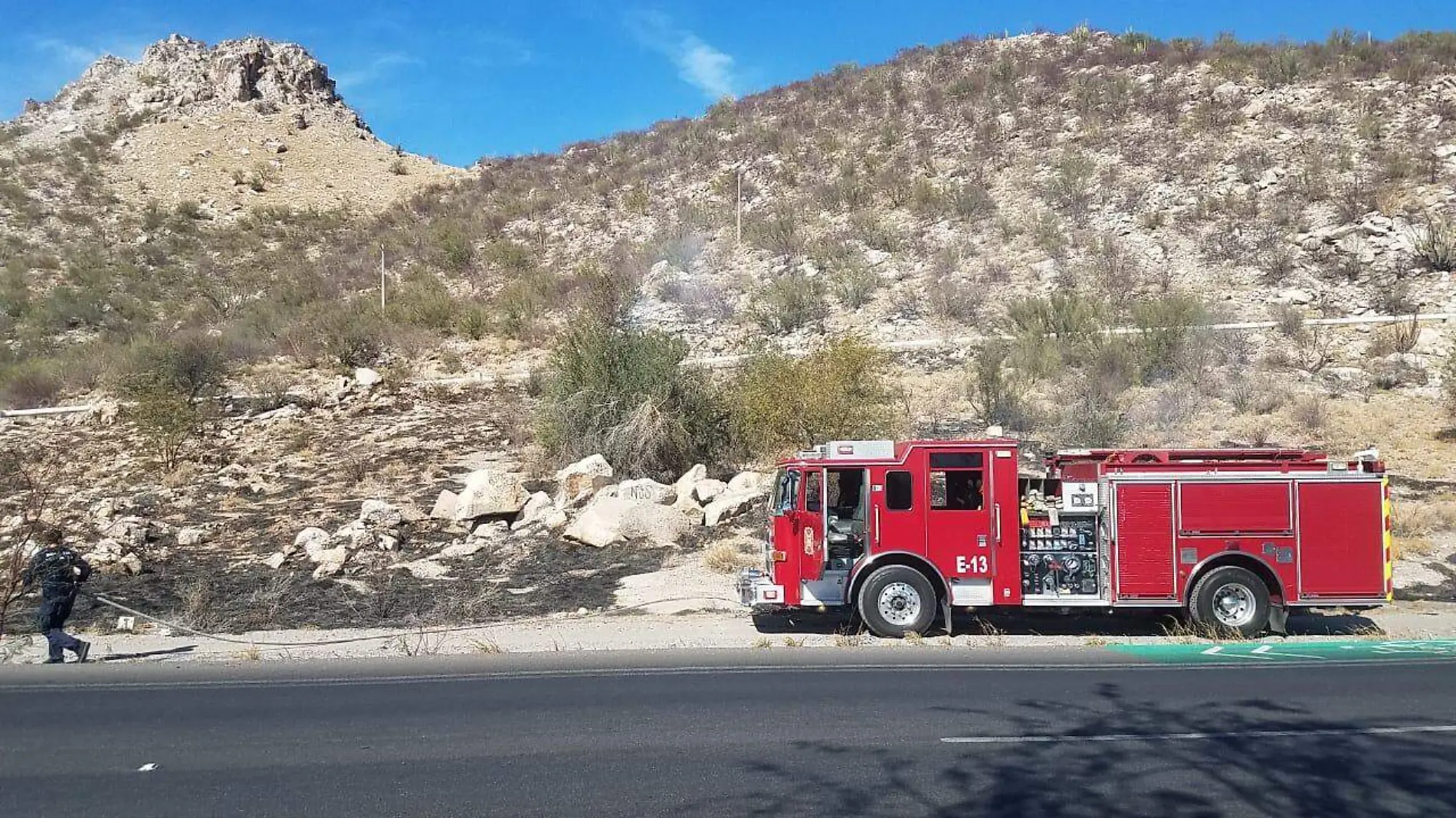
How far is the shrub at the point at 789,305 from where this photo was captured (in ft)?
119

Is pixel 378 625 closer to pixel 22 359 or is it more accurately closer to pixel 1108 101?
pixel 22 359

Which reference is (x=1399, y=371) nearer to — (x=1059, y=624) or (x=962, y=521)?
(x=1059, y=624)

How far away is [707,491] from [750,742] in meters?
13.9

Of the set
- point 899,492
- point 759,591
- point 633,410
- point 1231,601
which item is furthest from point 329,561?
point 1231,601

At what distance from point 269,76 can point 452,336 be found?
131 ft

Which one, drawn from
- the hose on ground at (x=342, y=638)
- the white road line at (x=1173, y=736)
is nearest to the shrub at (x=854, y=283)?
the hose on ground at (x=342, y=638)

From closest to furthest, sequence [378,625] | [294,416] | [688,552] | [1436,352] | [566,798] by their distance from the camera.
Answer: [566,798]
[378,625]
[688,552]
[1436,352]
[294,416]

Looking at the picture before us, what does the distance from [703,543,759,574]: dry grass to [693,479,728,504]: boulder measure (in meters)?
2.73

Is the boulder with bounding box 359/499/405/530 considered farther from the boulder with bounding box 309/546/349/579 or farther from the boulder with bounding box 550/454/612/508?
the boulder with bounding box 550/454/612/508

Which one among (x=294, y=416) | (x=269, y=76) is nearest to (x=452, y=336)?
(x=294, y=416)

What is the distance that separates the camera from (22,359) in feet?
132

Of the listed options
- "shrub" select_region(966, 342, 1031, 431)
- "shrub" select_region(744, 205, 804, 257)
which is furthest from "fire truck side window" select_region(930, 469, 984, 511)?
"shrub" select_region(744, 205, 804, 257)

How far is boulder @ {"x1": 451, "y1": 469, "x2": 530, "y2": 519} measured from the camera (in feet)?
72.1

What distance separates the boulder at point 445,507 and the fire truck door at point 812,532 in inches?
403
